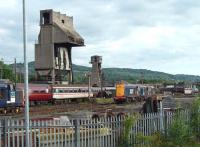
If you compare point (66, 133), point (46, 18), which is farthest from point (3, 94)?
point (46, 18)

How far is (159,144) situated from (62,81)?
96.6 metres

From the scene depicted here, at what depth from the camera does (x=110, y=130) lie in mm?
15867

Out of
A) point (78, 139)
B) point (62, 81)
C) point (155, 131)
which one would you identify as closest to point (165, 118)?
point (155, 131)

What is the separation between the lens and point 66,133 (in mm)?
14031

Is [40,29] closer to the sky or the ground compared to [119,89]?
closer to the sky

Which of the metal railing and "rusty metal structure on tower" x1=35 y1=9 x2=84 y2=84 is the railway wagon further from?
the metal railing

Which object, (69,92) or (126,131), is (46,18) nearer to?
(69,92)

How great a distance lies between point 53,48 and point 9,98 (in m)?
54.8

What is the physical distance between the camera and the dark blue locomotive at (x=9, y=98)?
193 feet

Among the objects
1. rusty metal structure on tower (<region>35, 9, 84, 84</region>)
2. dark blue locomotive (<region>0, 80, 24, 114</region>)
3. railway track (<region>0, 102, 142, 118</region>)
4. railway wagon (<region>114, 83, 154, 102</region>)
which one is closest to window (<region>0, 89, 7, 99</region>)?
dark blue locomotive (<region>0, 80, 24, 114</region>)

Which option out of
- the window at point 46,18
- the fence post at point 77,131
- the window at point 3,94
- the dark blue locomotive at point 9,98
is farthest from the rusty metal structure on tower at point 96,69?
the fence post at point 77,131

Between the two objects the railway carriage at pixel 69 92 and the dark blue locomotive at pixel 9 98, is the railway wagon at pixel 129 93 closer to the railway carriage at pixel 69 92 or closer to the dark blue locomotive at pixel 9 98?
the railway carriage at pixel 69 92

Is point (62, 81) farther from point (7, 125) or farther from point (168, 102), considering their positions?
point (7, 125)

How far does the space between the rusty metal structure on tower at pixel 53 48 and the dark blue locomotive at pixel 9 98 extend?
4659 cm
